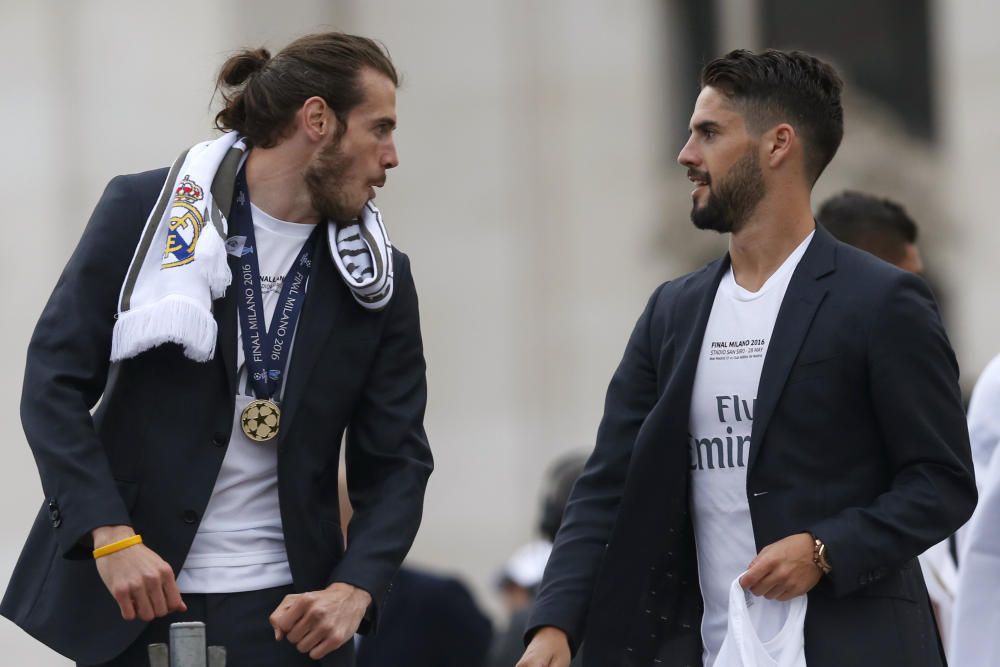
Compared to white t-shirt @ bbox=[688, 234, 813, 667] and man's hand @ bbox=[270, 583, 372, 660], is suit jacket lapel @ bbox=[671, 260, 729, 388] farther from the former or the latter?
man's hand @ bbox=[270, 583, 372, 660]

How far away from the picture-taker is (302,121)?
182 inches

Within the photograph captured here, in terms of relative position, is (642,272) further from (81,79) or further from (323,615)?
(323,615)

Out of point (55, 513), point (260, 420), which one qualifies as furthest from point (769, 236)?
point (55, 513)

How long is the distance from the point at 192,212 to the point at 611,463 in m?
1.23

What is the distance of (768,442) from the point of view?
4.27m

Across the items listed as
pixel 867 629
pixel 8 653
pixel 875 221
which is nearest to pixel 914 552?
pixel 867 629

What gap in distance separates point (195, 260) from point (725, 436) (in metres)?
1.34

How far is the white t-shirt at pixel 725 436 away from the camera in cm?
434

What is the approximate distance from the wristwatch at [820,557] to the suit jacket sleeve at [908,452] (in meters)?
0.02

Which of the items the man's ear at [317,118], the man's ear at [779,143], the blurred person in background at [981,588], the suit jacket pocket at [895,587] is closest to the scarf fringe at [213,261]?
the man's ear at [317,118]

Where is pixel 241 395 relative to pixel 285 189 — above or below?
below

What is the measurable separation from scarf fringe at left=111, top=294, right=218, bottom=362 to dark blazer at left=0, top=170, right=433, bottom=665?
0.09m

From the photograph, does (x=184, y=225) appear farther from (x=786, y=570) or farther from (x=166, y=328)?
(x=786, y=570)

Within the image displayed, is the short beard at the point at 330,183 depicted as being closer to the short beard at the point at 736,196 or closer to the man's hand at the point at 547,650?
the short beard at the point at 736,196
